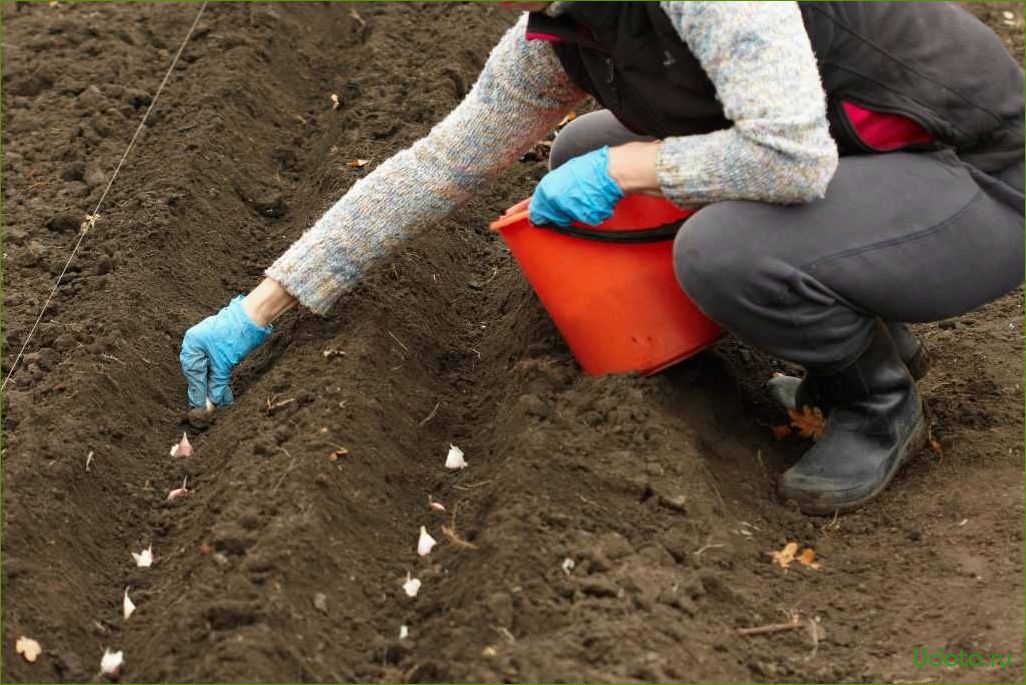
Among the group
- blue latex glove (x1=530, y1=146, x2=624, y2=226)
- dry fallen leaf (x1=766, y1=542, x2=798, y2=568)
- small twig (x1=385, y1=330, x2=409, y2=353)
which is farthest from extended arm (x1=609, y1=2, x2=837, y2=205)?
small twig (x1=385, y1=330, x2=409, y2=353)

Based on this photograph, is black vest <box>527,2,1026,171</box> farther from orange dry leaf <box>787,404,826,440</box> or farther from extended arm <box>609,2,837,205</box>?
orange dry leaf <box>787,404,826,440</box>

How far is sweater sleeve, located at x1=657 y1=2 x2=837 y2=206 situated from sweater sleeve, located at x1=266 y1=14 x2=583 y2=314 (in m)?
0.62

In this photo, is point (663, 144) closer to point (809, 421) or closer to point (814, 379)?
point (814, 379)

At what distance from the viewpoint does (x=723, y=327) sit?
10.9ft

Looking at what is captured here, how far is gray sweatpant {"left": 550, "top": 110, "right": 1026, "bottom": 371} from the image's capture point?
308 cm

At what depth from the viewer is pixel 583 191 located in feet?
10.5

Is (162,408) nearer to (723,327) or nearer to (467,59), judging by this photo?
(723,327)

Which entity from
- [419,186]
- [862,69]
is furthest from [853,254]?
[419,186]

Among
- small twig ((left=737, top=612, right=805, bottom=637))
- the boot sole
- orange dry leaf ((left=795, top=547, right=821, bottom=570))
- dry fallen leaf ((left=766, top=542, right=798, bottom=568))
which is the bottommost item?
the boot sole

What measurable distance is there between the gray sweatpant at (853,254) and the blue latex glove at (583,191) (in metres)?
0.19

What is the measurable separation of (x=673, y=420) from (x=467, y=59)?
2.43 meters

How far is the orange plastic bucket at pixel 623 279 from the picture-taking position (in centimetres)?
333

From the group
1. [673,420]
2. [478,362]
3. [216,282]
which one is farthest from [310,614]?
[216,282]

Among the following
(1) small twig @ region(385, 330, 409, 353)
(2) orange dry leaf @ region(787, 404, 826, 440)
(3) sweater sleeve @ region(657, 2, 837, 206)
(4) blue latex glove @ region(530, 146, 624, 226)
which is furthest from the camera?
(1) small twig @ region(385, 330, 409, 353)
